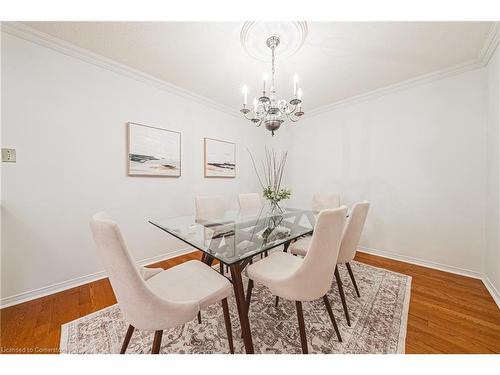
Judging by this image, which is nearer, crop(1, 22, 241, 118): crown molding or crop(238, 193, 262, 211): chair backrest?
crop(1, 22, 241, 118): crown molding

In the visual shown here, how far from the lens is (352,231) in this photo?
1.44 meters

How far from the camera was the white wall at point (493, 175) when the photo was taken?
1.71m

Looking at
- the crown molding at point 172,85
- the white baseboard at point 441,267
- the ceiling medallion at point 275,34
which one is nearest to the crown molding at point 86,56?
the crown molding at point 172,85

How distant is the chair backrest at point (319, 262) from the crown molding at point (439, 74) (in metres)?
2.32

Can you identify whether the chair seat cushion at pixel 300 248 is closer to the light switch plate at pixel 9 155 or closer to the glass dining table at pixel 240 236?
the glass dining table at pixel 240 236

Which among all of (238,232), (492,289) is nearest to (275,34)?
(238,232)

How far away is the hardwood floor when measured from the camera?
1183 mm

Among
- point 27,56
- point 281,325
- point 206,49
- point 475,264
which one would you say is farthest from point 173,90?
point 475,264

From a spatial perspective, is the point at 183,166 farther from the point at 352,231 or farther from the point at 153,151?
the point at 352,231

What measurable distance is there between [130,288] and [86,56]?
2435 mm

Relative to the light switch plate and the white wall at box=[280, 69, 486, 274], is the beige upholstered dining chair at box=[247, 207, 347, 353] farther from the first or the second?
the light switch plate

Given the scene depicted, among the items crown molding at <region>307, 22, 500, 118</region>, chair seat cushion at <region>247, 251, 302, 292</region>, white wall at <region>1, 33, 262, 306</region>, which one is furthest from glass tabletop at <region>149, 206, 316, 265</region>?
crown molding at <region>307, 22, 500, 118</region>

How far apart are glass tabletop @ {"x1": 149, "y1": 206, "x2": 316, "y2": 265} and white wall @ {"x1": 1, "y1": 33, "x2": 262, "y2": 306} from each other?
33.3 inches
